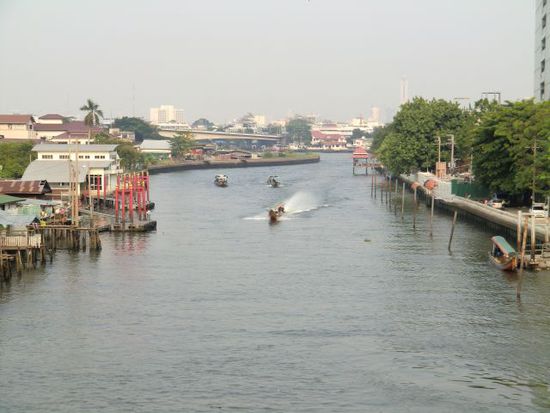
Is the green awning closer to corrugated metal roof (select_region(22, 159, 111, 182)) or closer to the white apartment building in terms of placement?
corrugated metal roof (select_region(22, 159, 111, 182))

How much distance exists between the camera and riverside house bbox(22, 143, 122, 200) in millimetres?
97938

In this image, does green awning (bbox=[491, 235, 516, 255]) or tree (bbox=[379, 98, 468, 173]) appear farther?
tree (bbox=[379, 98, 468, 173])

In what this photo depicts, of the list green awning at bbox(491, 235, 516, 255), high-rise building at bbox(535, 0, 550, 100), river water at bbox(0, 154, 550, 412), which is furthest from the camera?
high-rise building at bbox(535, 0, 550, 100)

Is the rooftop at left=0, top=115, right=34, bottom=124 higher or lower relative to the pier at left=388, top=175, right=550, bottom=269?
higher

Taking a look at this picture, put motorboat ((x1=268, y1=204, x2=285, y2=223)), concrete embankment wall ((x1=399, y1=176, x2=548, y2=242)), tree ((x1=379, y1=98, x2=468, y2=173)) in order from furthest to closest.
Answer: tree ((x1=379, y1=98, x2=468, y2=173)), motorboat ((x1=268, y1=204, x2=285, y2=223)), concrete embankment wall ((x1=399, y1=176, x2=548, y2=242))

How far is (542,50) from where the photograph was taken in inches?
4168

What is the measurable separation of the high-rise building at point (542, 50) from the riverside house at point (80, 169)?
49.4 metres

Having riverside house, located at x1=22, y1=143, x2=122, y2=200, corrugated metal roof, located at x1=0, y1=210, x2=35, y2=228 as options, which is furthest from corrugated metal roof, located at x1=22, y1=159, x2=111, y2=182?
corrugated metal roof, located at x1=0, y1=210, x2=35, y2=228

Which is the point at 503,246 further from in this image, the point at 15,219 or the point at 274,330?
the point at 15,219

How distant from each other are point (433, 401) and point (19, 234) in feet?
114

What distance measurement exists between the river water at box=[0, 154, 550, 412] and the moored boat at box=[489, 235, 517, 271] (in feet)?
2.45

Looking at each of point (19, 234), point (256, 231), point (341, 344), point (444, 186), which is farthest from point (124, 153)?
point (341, 344)

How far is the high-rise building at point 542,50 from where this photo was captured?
102688mm

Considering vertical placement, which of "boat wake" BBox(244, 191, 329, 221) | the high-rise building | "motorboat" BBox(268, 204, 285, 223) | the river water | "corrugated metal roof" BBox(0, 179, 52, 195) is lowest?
the river water
